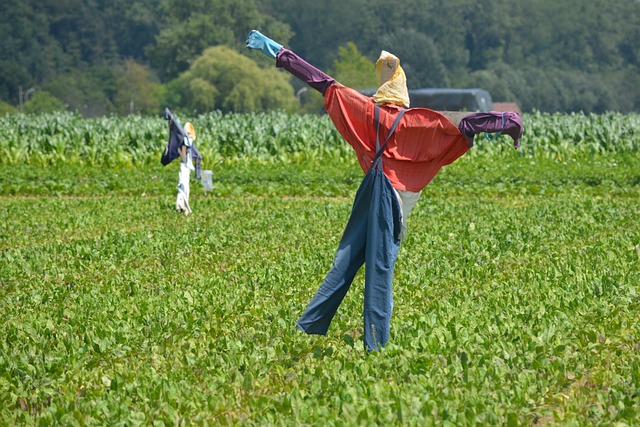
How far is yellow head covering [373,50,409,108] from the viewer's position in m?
7.63

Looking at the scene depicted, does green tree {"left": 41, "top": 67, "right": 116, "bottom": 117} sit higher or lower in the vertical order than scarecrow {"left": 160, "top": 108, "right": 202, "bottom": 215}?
lower

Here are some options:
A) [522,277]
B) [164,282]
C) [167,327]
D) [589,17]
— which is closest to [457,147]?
[167,327]

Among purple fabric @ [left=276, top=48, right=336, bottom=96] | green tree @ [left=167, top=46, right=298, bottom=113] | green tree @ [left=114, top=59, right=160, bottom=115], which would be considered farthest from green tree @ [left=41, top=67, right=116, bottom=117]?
purple fabric @ [left=276, top=48, right=336, bottom=96]

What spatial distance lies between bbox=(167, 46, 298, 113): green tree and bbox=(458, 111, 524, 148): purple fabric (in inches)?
3628

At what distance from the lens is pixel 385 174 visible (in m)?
7.59

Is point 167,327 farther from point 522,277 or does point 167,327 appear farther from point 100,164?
point 100,164

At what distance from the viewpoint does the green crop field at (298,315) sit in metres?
6.42

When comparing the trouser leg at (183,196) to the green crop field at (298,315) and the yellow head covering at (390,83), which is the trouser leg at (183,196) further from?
the yellow head covering at (390,83)

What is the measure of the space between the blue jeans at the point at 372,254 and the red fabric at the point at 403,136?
5.4 inches

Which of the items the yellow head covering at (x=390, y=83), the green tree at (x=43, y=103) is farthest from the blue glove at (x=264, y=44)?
the green tree at (x=43, y=103)

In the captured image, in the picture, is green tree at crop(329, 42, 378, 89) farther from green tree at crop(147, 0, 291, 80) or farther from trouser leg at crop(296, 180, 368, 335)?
trouser leg at crop(296, 180, 368, 335)

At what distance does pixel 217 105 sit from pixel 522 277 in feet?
310

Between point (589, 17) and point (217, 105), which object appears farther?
point (589, 17)

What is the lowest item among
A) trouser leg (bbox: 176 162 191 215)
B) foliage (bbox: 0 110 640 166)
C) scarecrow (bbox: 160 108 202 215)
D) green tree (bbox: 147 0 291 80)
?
green tree (bbox: 147 0 291 80)
